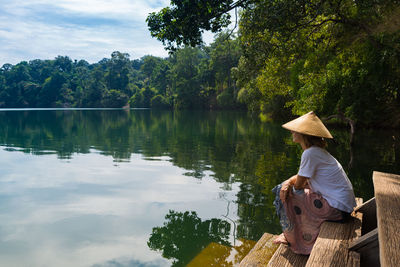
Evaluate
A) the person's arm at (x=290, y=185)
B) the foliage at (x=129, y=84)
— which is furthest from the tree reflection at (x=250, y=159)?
the foliage at (x=129, y=84)

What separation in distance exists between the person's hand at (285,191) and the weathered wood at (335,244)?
1.43 ft

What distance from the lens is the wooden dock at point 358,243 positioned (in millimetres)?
1872

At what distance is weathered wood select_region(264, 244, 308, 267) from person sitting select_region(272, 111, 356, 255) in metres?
0.12

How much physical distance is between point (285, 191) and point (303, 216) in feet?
1.03

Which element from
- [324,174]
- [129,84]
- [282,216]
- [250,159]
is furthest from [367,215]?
[129,84]

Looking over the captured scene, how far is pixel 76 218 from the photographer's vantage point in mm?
6352

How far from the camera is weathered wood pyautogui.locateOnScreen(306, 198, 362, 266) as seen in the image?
2.32 meters

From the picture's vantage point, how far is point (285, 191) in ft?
10.9

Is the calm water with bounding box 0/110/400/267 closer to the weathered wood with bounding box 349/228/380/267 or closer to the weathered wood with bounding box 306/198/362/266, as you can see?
the weathered wood with bounding box 306/198/362/266

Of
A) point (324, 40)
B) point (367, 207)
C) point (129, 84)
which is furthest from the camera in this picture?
point (129, 84)

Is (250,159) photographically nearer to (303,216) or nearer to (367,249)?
(303,216)

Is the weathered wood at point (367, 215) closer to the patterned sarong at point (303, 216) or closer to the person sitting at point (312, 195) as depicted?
the person sitting at point (312, 195)

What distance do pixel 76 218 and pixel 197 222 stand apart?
2.34m

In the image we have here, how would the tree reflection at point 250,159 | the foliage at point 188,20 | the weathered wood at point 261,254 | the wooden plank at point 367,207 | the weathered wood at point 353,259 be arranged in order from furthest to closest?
the foliage at point 188,20, the tree reflection at point 250,159, the wooden plank at point 367,207, the weathered wood at point 261,254, the weathered wood at point 353,259
